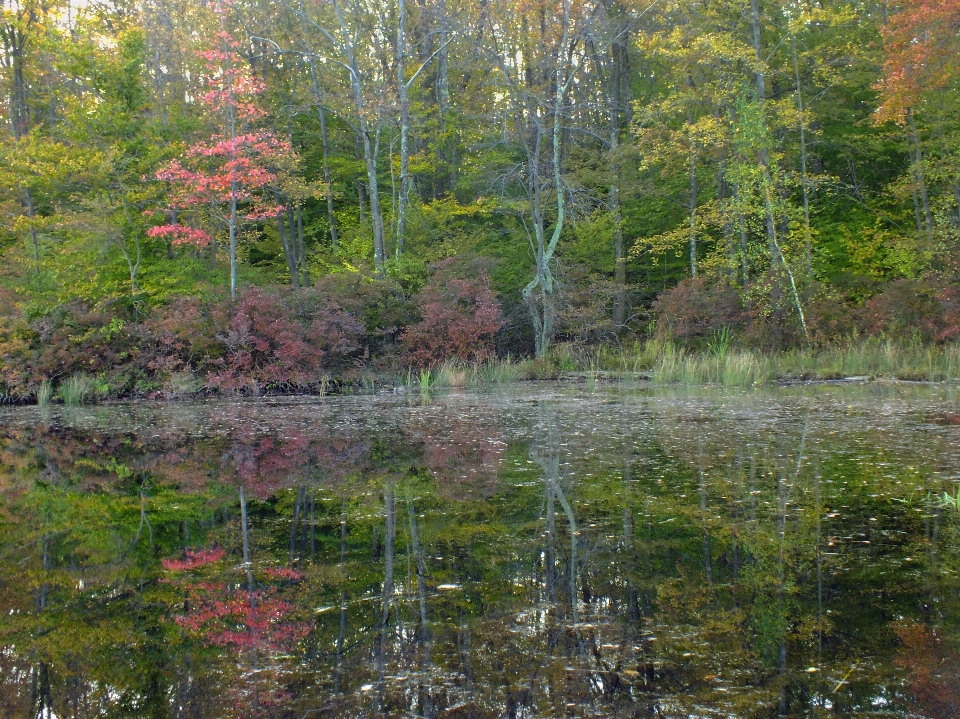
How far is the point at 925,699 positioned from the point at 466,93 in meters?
25.2

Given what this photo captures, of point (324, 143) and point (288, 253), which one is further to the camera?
point (288, 253)

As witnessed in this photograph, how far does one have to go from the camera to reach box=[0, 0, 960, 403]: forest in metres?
15.6

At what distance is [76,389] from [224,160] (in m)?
6.69

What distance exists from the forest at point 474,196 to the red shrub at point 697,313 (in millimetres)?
60

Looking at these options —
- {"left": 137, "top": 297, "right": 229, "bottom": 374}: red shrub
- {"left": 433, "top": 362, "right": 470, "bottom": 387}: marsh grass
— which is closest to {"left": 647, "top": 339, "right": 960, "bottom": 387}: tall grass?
{"left": 433, "top": 362, "right": 470, "bottom": 387}: marsh grass

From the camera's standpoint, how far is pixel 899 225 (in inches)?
829

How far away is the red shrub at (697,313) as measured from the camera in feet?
57.7

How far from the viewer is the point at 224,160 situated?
18.8 meters

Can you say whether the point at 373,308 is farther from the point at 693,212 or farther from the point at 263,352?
the point at 693,212

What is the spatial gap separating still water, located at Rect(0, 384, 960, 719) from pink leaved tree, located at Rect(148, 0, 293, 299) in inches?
433

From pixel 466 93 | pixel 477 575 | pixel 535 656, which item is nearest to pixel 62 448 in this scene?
pixel 477 575

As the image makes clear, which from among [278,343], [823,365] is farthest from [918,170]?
[278,343]

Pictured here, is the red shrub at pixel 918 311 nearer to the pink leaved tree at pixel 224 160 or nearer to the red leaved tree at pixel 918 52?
the red leaved tree at pixel 918 52

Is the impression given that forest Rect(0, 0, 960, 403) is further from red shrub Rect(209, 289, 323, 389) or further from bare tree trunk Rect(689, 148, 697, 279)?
bare tree trunk Rect(689, 148, 697, 279)
